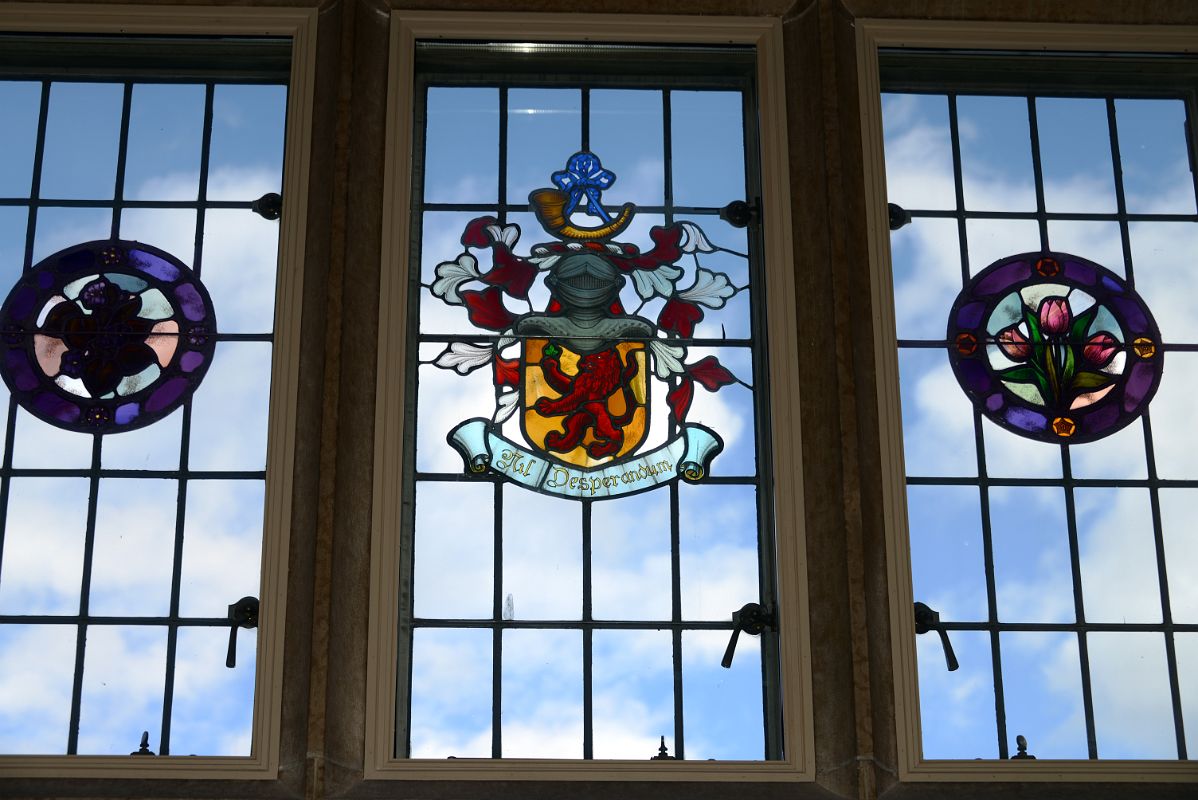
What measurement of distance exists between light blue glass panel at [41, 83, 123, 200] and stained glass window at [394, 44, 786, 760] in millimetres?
748

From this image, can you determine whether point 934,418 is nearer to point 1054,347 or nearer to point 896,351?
point 896,351

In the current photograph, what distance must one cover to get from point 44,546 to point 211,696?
0.52 metres

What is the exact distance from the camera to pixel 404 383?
4.02 meters

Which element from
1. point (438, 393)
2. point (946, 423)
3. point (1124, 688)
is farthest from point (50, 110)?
point (1124, 688)

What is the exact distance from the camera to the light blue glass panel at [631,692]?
3.83 metres

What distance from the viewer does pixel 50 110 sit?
14.0 feet

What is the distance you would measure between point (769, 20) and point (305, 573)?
1.76 metres

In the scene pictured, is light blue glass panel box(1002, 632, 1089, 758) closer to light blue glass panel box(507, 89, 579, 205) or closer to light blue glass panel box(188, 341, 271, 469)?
light blue glass panel box(507, 89, 579, 205)

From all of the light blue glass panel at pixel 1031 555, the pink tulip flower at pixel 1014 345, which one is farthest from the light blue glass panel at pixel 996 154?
the light blue glass panel at pixel 1031 555

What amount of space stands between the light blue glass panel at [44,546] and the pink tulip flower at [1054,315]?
89.8 inches

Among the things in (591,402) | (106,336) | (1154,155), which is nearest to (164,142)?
(106,336)

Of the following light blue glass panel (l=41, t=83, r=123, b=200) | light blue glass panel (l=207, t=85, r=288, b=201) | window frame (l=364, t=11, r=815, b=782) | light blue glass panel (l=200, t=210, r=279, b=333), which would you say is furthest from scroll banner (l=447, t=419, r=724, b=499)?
light blue glass panel (l=41, t=83, r=123, b=200)

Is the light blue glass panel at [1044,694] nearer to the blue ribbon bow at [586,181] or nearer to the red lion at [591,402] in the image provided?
the red lion at [591,402]

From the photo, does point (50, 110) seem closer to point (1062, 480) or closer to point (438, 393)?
point (438, 393)
